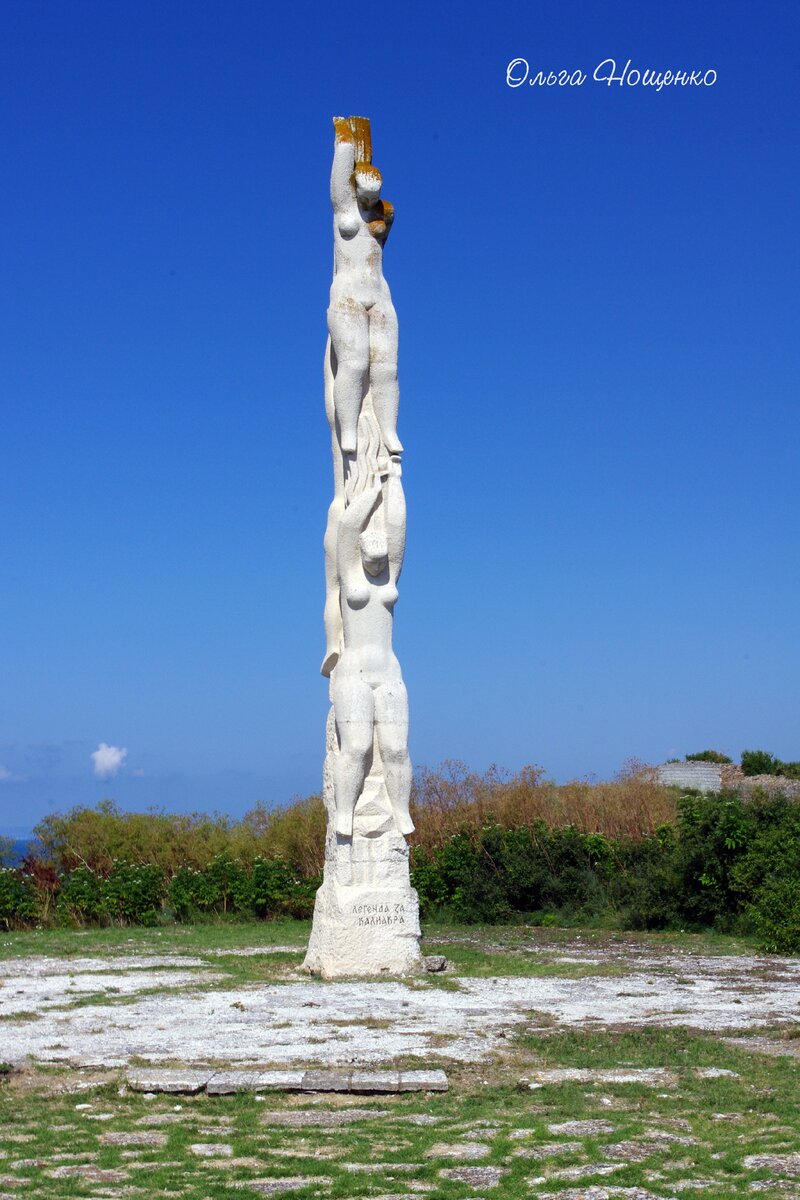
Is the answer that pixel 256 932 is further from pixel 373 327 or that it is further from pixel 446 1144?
pixel 446 1144

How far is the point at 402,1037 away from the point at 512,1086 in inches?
55.5

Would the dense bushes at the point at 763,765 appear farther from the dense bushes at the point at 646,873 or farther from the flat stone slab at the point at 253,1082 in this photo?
the flat stone slab at the point at 253,1082

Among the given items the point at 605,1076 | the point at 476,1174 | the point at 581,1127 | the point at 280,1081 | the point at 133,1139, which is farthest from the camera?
the point at 605,1076

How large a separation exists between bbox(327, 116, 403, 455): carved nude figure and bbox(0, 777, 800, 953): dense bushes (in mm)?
5948

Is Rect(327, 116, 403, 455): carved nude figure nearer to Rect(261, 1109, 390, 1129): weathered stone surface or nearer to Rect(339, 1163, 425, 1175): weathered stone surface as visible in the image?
Rect(261, 1109, 390, 1129): weathered stone surface

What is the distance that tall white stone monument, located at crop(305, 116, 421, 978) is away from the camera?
10.9m

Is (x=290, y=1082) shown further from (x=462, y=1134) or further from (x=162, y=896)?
(x=162, y=896)

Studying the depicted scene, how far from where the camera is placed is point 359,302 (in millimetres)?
11461

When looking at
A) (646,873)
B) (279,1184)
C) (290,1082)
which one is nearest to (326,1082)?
(290,1082)

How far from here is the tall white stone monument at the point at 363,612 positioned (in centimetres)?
1091

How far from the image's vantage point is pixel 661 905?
14844 millimetres

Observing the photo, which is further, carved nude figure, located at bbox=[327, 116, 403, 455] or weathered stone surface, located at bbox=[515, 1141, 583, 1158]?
carved nude figure, located at bbox=[327, 116, 403, 455]

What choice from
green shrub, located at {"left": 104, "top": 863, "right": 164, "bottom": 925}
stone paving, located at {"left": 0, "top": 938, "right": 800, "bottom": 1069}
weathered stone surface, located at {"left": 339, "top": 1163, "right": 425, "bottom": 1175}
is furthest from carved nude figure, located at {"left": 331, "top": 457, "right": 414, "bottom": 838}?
green shrub, located at {"left": 104, "top": 863, "right": 164, "bottom": 925}

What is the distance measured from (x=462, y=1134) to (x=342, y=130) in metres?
8.70
